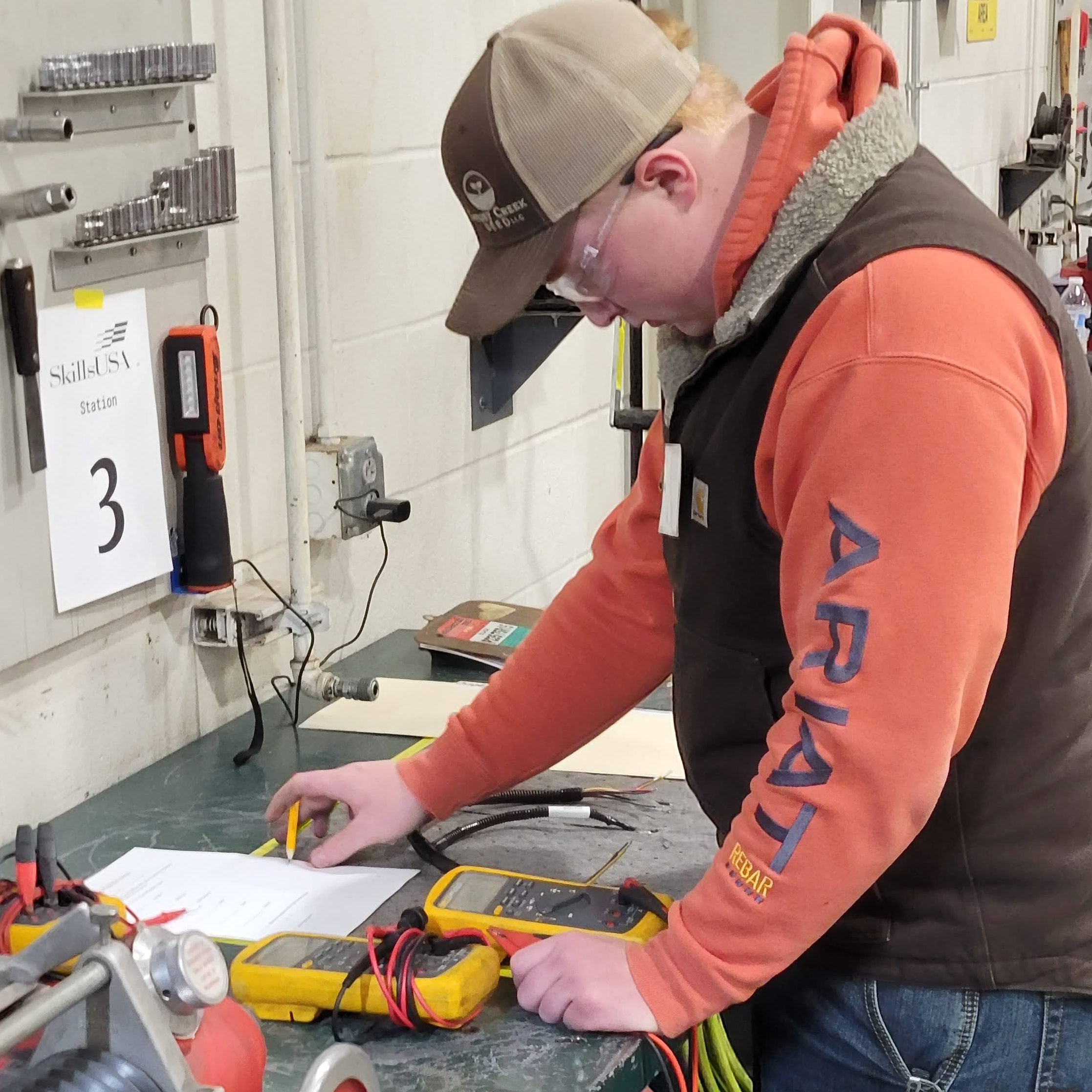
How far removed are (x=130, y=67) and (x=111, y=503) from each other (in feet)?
1.35

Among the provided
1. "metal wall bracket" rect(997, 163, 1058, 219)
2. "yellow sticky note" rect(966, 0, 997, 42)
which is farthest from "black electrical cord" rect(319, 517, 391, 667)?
"metal wall bracket" rect(997, 163, 1058, 219)

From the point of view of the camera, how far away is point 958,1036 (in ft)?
3.36

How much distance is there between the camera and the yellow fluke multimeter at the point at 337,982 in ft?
3.30

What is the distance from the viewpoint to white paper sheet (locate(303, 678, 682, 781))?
59.5 inches

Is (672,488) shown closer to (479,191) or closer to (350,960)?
(479,191)

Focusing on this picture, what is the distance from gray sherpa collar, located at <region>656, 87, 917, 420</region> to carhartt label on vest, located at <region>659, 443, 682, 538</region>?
0.13 meters

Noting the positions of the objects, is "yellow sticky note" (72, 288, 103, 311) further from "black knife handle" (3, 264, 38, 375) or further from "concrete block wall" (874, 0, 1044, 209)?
"concrete block wall" (874, 0, 1044, 209)

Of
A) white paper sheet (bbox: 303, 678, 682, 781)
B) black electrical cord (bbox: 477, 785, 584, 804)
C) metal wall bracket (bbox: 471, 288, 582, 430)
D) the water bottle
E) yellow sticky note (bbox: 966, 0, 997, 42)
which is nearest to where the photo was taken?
black electrical cord (bbox: 477, 785, 584, 804)

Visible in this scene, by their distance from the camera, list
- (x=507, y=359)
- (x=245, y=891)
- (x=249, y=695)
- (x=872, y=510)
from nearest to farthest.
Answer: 1. (x=872, y=510)
2. (x=245, y=891)
3. (x=249, y=695)
4. (x=507, y=359)

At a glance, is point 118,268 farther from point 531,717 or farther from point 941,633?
point 941,633

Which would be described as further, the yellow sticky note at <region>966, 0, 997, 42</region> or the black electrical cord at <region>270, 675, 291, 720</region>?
the yellow sticky note at <region>966, 0, 997, 42</region>

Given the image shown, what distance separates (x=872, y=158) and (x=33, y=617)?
2.81 feet

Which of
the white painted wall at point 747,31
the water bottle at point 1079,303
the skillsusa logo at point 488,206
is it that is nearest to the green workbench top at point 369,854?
the skillsusa logo at point 488,206

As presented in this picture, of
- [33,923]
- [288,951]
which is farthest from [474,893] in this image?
[33,923]
